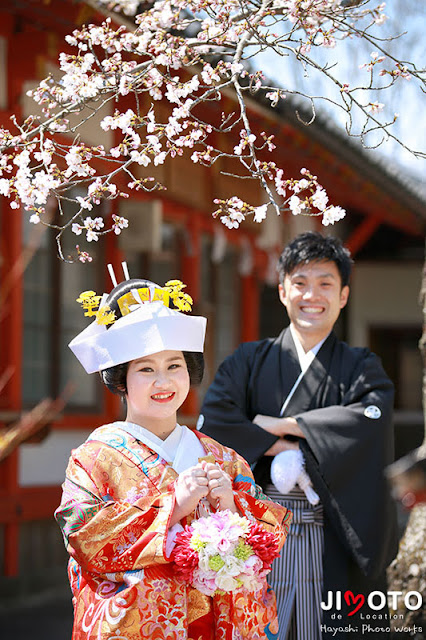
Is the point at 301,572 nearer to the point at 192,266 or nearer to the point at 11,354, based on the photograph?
the point at 11,354

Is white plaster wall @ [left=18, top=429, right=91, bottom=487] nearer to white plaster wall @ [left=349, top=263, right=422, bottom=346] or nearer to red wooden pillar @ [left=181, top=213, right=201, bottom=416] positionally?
red wooden pillar @ [left=181, top=213, right=201, bottom=416]

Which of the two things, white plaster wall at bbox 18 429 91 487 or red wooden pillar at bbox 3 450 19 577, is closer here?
red wooden pillar at bbox 3 450 19 577

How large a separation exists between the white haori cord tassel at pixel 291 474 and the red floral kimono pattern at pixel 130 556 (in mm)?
890

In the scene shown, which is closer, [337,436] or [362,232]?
[337,436]

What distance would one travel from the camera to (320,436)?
3.50 meters

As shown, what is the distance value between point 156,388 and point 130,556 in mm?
481

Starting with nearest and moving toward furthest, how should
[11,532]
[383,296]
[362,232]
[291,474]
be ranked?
Result: [291,474] < [11,532] < [362,232] < [383,296]

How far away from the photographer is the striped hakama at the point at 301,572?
346cm

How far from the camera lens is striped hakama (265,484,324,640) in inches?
136

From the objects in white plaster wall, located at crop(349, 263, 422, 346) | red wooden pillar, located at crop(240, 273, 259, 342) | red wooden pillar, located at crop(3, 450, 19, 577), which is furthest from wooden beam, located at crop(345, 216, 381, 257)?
red wooden pillar, located at crop(3, 450, 19, 577)

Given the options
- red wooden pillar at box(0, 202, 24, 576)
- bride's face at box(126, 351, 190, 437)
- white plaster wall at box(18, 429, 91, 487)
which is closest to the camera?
bride's face at box(126, 351, 190, 437)

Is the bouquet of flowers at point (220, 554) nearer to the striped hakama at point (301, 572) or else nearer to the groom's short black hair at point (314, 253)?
the striped hakama at point (301, 572)

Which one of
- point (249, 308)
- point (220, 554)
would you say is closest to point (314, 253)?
point (220, 554)

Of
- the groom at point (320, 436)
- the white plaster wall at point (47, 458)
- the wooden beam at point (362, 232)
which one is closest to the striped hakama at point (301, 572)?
the groom at point (320, 436)
